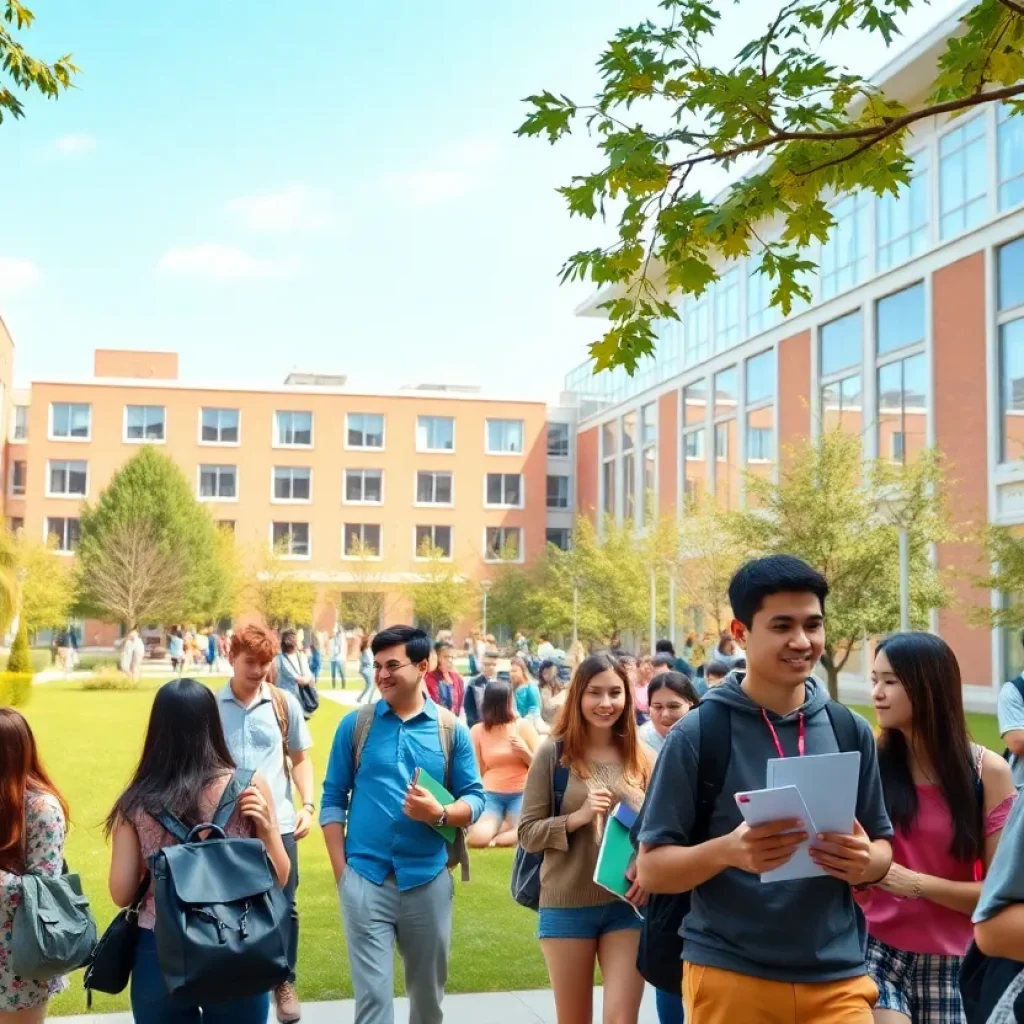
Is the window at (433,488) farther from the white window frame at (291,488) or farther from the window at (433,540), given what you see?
the white window frame at (291,488)

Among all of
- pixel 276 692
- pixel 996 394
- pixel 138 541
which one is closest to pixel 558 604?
pixel 138 541

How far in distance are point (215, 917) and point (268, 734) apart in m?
3.08

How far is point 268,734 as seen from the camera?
22.3 feet

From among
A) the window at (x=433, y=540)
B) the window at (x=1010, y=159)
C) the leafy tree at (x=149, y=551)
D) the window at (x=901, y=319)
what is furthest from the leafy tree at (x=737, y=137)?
the window at (x=433, y=540)

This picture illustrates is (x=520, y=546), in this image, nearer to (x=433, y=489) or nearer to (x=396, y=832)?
(x=433, y=489)

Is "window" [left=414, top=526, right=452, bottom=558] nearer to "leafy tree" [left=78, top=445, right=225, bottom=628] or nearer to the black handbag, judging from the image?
"leafy tree" [left=78, top=445, right=225, bottom=628]

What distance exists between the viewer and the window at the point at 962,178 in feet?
98.7

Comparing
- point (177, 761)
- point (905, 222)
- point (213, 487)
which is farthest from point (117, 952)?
point (213, 487)

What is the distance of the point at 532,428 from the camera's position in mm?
69625

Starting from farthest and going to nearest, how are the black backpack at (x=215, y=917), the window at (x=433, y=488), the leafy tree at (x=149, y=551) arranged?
1. the window at (x=433, y=488)
2. the leafy tree at (x=149, y=551)
3. the black backpack at (x=215, y=917)

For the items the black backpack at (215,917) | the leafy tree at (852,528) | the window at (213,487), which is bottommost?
the black backpack at (215,917)

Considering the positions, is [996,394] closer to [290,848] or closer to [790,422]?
[790,422]

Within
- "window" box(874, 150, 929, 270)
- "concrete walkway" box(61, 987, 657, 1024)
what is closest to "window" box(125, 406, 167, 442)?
"window" box(874, 150, 929, 270)

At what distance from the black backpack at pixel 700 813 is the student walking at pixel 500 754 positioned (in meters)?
7.35
